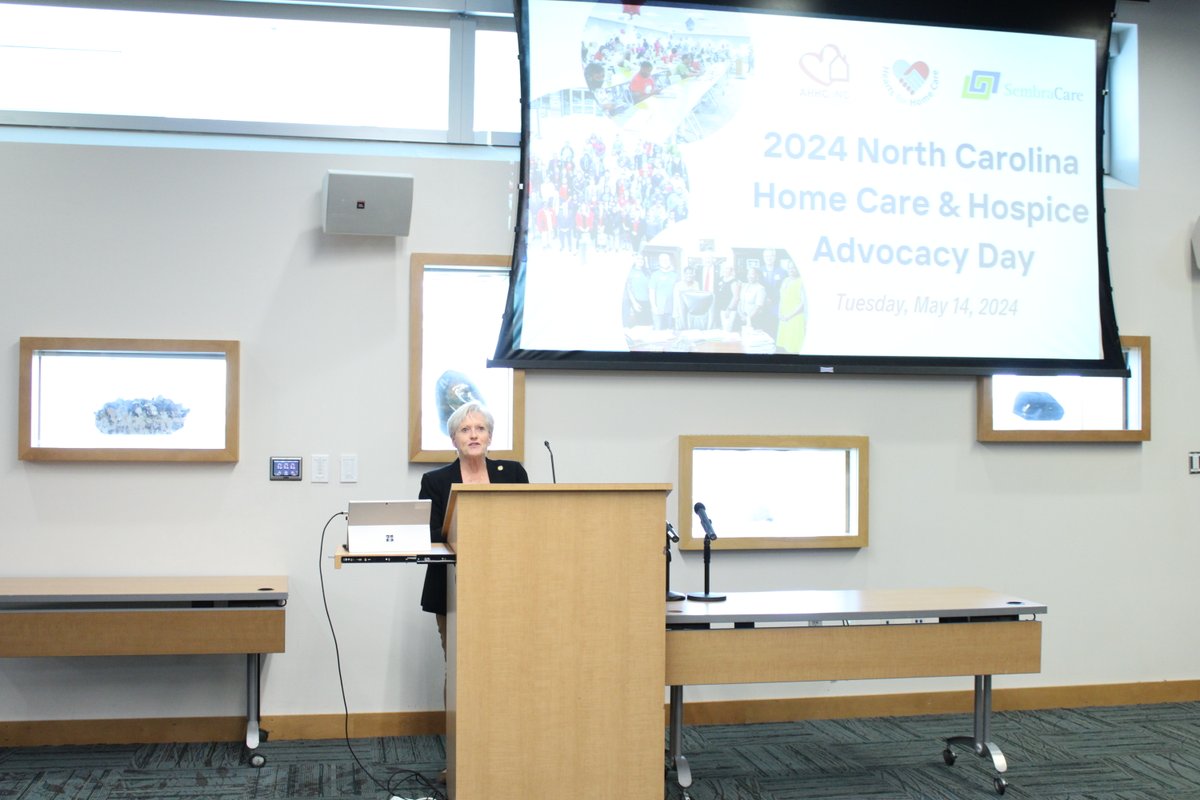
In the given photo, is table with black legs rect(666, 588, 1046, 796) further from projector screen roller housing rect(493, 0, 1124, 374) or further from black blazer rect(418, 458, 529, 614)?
projector screen roller housing rect(493, 0, 1124, 374)

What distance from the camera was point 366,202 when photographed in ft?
15.2

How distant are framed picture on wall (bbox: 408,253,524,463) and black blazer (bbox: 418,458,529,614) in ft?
1.61

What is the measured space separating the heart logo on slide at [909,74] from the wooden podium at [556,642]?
2.80m

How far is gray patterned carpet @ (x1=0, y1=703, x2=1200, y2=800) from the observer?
13.2 ft

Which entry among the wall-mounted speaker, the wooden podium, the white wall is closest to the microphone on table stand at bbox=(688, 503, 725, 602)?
the wooden podium

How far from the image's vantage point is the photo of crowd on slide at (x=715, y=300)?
4895 millimetres

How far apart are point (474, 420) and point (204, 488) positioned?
4.43ft

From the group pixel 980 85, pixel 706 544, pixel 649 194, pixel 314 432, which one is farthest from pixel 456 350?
pixel 980 85

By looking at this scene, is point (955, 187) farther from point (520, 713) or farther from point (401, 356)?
point (520, 713)

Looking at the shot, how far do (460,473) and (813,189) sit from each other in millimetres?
Answer: 2073

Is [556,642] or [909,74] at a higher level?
[909,74]

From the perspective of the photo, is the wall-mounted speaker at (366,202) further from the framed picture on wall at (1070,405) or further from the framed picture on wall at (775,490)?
the framed picture on wall at (1070,405)

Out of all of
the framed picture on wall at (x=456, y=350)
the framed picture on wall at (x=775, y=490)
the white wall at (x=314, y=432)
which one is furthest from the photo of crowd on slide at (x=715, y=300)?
the framed picture on wall at (x=456, y=350)

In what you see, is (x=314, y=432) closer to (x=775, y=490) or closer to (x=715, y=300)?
(x=715, y=300)
